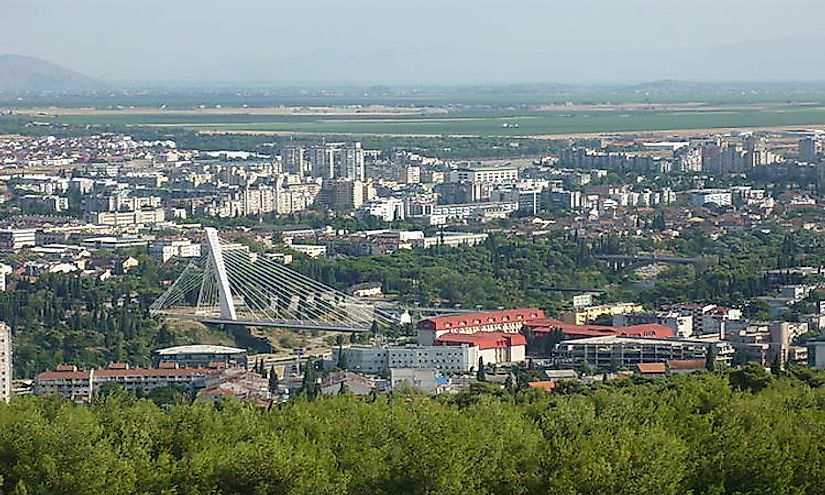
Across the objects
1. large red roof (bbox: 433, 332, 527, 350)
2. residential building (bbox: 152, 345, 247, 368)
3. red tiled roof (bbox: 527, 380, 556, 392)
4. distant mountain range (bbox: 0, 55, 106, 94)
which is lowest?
distant mountain range (bbox: 0, 55, 106, 94)

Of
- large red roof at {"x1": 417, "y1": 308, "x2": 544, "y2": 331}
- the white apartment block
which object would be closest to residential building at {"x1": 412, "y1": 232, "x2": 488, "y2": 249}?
the white apartment block

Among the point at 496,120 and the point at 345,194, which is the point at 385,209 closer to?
the point at 345,194

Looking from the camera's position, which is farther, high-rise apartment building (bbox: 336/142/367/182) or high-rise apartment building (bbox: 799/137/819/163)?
high-rise apartment building (bbox: 799/137/819/163)

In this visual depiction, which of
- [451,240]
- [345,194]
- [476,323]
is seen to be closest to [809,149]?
[345,194]

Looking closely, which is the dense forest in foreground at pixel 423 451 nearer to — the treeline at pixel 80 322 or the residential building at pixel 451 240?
the treeline at pixel 80 322

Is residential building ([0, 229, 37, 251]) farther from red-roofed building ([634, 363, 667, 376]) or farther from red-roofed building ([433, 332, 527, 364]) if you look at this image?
red-roofed building ([634, 363, 667, 376])

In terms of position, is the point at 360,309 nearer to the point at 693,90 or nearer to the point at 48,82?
the point at 693,90

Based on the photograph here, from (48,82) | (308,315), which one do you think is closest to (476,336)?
(308,315)
